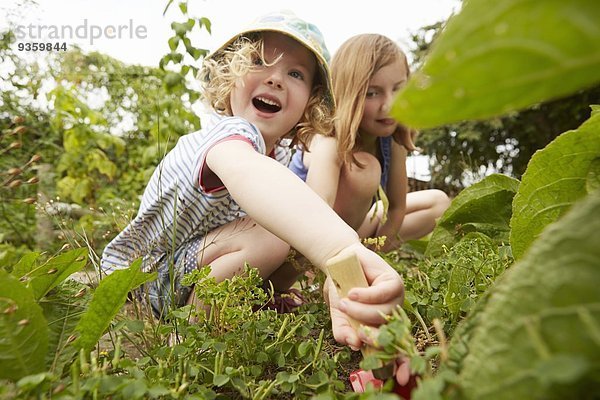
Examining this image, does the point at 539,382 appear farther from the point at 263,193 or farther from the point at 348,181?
the point at 348,181

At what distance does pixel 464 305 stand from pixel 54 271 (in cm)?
84

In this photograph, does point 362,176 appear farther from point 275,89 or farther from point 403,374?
point 403,374

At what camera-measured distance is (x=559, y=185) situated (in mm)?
928

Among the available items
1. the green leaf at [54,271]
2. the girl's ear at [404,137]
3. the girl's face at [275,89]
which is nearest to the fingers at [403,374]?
the green leaf at [54,271]

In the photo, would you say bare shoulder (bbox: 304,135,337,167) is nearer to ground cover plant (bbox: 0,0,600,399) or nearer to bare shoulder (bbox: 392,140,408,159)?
bare shoulder (bbox: 392,140,408,159)

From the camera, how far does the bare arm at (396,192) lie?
322cm

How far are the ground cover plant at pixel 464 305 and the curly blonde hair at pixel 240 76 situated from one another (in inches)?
34.7

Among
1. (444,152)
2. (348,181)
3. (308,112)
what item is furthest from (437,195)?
(444,152)

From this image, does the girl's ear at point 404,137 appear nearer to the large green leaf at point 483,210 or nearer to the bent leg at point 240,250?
the large green leaf at point 483,210

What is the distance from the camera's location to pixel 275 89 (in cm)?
198

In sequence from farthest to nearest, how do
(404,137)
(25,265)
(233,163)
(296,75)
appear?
(404,137) → (296,75) → (233,163) → (25,265)

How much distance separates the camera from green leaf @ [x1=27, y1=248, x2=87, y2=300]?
0.97 metres

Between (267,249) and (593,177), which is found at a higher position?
(593,177)

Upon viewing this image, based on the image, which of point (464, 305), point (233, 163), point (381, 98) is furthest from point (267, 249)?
point (381, 98)
